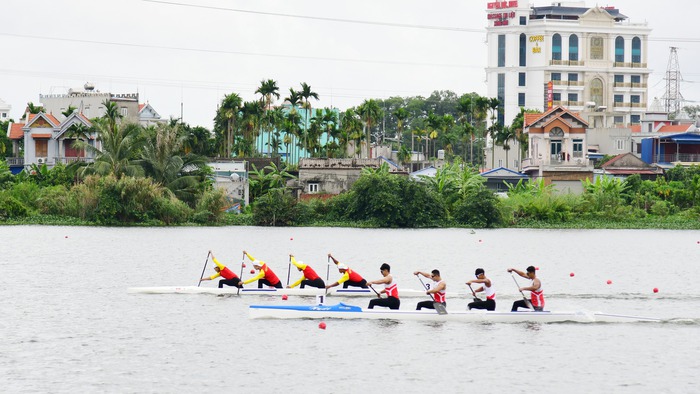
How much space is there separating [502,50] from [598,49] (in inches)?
549

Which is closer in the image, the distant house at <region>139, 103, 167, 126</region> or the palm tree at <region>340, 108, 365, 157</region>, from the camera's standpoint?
the palm tree at <region>340, 108, 365, 157</region>

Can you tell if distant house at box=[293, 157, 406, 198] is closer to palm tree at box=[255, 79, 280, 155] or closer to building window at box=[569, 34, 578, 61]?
palm tree at box=[255, 79, 280, 155]

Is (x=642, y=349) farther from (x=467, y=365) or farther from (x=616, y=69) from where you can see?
(x=616, y=69)

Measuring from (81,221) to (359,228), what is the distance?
20.1 meters

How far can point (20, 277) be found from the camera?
148ft

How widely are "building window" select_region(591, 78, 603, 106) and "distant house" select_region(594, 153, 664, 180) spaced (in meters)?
57.4

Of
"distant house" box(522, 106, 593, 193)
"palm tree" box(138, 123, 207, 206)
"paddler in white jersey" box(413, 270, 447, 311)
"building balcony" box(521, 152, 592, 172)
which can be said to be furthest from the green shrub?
"paddler in white jersey" box(413, 270, 447, 311)

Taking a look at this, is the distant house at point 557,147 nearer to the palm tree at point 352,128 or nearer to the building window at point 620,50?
the palm tree at point 352,128

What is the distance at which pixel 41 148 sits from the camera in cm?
10312

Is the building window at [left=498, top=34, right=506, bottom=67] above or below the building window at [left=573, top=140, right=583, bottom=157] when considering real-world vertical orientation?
above

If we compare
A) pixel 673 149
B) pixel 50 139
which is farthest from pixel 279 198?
pixel 673 149

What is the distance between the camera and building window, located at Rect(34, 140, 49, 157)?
103m

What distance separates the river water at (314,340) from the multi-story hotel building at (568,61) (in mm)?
103870

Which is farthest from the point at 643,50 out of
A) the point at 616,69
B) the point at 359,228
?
the point at 359,228
